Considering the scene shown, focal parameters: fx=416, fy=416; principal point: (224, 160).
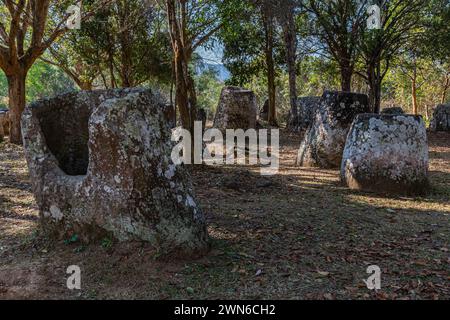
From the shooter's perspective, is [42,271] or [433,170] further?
[433,170]

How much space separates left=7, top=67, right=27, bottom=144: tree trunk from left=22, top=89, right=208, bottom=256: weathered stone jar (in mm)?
9263

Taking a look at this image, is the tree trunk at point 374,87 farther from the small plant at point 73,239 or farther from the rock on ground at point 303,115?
the small plant at point 73,239

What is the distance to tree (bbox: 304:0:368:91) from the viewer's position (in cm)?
1539

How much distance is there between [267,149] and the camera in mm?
12531

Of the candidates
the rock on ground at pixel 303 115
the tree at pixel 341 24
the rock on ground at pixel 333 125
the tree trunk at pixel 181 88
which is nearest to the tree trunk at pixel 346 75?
the tree at pixel 341 24

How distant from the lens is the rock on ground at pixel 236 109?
15.0m

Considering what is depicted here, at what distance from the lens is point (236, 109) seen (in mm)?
15055

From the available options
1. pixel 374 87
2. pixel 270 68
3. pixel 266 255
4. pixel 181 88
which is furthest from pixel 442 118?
pixel 266 255

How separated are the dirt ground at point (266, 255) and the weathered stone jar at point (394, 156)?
0.48m

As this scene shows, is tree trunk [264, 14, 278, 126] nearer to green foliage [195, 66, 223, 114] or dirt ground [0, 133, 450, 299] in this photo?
dirt ground [0, 133, 450, 299]
